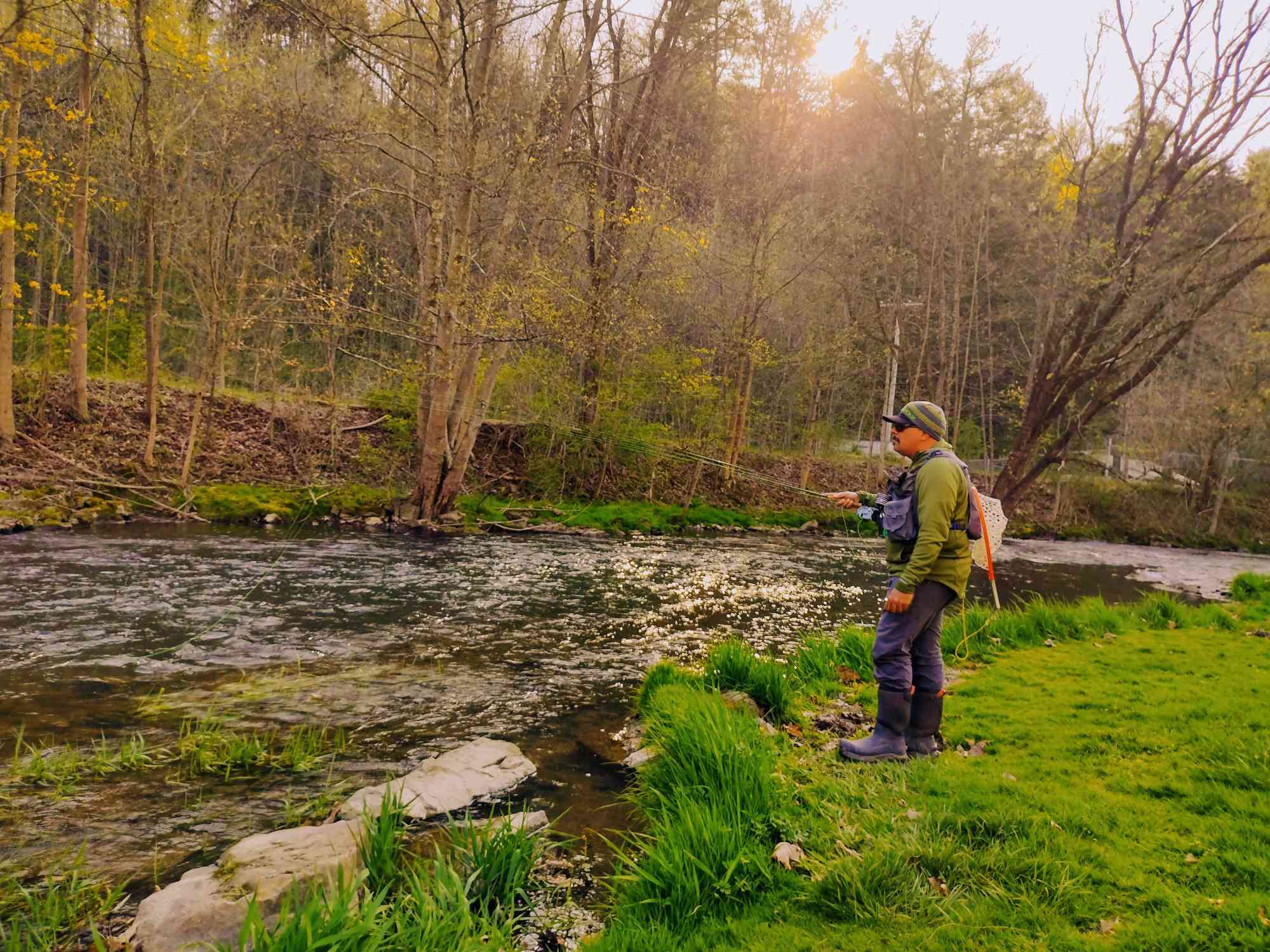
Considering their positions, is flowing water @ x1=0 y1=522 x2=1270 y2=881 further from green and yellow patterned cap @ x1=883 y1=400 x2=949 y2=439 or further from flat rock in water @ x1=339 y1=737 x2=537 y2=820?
green and yellow patterned cap @ x1=883 y1=400 x2=949 y2=439

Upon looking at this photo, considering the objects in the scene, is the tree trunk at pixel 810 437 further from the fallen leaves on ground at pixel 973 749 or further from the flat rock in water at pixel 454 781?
the flat rock in water at pixel 454 781

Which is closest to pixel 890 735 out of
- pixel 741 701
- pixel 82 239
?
pixel 741 701

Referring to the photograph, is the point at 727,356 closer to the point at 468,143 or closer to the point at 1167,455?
the point at 468,143

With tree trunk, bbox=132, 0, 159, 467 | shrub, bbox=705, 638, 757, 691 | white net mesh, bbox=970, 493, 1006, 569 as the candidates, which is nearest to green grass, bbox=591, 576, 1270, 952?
shrub, bbox=705, 638, 757, 691

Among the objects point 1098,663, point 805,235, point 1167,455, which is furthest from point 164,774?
point 1167,455

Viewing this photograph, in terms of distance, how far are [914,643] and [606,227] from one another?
17.0 m

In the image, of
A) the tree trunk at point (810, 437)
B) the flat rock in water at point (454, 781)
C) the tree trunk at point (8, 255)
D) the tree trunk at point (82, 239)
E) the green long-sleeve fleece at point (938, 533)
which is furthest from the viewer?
the tree trunk at point (810, 437)

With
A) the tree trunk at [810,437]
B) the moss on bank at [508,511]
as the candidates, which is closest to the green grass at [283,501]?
the moss on bank at [508,511]

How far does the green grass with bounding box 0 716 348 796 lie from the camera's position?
425 centimetres

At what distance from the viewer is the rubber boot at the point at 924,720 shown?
471 centimetres

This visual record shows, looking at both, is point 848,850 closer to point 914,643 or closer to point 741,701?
point 914,643

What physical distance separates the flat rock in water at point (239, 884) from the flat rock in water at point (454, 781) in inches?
11.4

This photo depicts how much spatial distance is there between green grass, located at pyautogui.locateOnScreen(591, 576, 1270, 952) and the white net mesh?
126cm

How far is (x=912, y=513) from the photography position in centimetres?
457
